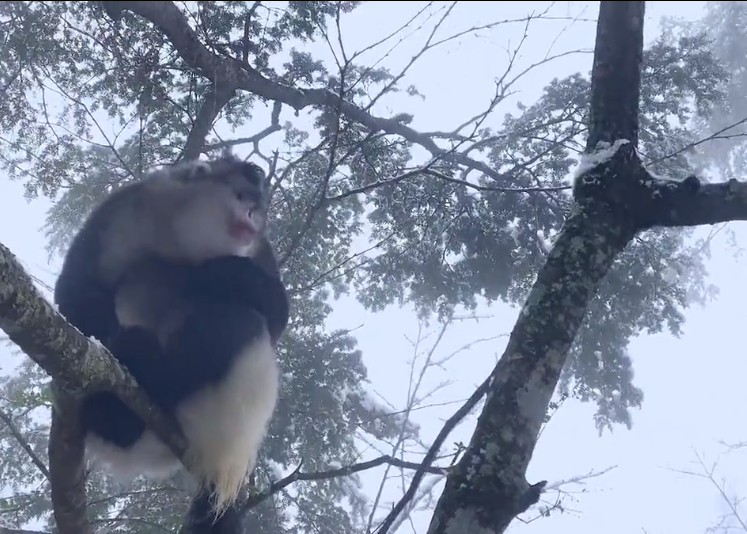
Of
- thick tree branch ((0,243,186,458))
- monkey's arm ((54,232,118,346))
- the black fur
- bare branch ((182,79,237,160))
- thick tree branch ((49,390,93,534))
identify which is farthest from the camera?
bare branch ((182,79,237,160))

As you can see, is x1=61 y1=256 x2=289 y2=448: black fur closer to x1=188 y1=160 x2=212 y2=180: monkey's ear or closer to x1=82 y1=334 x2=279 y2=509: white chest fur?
x1=82 y1=334 x2=279 y2=509: white chest fur

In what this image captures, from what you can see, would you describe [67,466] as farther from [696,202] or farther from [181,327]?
[696,202]

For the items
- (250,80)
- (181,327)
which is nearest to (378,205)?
(250,80)

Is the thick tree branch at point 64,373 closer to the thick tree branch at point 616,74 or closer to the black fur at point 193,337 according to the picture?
the black fur at point 193,337

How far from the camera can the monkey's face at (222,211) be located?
3801 mm

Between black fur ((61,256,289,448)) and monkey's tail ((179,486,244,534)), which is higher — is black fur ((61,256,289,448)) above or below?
above

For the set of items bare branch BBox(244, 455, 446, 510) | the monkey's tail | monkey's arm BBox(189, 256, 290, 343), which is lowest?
the monkey's tail

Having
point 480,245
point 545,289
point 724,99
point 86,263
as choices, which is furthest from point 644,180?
point 724,99

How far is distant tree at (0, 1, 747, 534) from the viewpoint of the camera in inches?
100

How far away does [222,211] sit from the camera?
13.0 ft

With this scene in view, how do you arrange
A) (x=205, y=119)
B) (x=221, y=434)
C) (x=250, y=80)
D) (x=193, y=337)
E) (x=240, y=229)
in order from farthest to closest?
(x=250, y=80)
(x=205, y=119)
(x=240, y=229)
(x=221, y=434)
(x=193, y=337)

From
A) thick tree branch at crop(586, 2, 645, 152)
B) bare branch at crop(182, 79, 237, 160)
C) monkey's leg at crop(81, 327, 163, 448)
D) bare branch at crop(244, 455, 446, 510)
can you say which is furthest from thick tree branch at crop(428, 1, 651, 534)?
bare branch at crop(182, 79, 237, 160)

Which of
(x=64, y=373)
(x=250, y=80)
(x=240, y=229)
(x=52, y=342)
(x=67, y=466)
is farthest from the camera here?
(x=250, y=80)

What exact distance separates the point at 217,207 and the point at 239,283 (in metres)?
0.69
